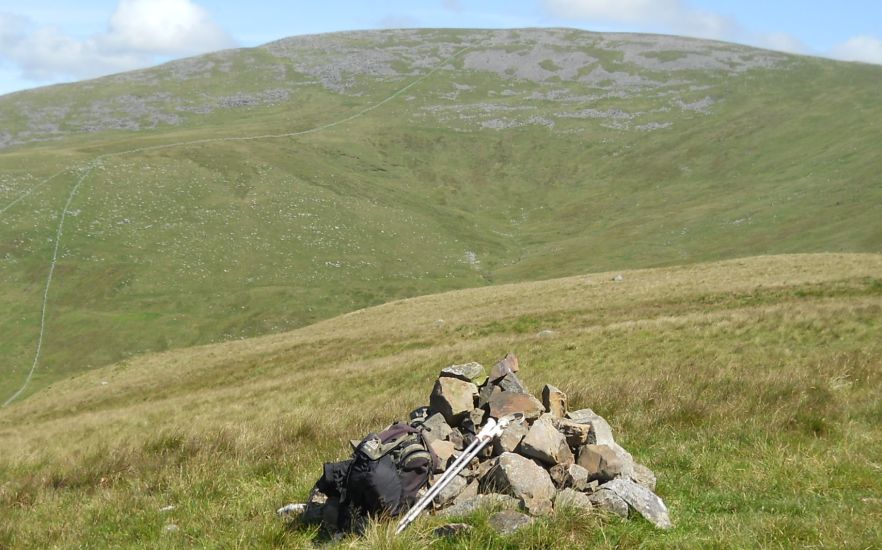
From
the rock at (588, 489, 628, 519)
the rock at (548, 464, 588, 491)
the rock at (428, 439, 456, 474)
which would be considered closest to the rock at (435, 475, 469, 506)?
the rock at (428, 439, 456, 474)

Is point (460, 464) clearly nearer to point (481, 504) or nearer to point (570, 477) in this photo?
point (481, 504)

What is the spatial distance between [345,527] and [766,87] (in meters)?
191

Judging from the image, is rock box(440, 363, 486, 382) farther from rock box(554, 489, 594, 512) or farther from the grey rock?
rock box(554, 489, 594, 512)

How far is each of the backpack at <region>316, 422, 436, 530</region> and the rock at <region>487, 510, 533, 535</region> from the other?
1146 mm

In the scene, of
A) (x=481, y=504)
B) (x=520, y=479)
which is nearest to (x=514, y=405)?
(x=520, y=479)

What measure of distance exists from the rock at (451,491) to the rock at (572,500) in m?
1.26

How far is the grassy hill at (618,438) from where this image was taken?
742cm

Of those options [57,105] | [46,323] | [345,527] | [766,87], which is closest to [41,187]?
[46,323]

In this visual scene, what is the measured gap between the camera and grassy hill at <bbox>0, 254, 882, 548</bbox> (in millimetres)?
7418

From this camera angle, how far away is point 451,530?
23.6 ft

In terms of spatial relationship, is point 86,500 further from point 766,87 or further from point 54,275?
point 766,87

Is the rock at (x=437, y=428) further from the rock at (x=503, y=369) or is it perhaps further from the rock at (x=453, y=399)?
the rock at (x=503, y=369)

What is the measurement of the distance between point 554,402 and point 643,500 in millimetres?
3400

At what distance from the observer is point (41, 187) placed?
10206cm
